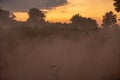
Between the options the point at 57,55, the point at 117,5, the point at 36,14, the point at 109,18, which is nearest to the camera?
the point at 57,55

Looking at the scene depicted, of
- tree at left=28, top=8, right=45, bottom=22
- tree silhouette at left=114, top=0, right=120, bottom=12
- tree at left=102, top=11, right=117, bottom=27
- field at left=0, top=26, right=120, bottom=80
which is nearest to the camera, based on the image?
field at left=0, top=26, right=120, bottom=80

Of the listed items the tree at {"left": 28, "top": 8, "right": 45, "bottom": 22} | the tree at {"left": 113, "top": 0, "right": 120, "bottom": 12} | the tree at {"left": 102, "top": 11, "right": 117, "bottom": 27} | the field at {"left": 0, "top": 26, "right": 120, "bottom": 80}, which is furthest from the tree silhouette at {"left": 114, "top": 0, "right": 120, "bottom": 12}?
the tree at {"left": 102, "top": 11, "right": 117, "bottom": 27}

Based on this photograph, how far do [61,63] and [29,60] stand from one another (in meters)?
1.59

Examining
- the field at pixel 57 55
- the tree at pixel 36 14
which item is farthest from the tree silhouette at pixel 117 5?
the tree at pixel 36 14

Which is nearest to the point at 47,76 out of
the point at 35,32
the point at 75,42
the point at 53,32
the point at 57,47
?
the point at 57,47

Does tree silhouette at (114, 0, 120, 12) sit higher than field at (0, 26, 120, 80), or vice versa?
tree silhouette at (114, 0, 120, 12)

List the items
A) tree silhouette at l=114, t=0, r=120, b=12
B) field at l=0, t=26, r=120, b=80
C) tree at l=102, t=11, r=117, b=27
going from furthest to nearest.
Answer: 1. tree at l=102, t=11, r=117, b=27
2. tree silhouette at l=114, t=0, r=120, b=12
3. field at l=0, t=26, r=120, b=80

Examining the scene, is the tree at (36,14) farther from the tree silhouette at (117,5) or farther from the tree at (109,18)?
the tree silhouette at (117,5)

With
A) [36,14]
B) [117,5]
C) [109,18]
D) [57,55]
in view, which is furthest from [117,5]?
[109,18]

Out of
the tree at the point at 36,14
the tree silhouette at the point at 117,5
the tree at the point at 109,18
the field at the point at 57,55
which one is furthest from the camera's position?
the tree at the point at 109,18

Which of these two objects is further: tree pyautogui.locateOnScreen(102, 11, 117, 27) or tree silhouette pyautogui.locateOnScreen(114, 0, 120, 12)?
tree pyautogui.locateOnScreen(102, 11, 117, 27)

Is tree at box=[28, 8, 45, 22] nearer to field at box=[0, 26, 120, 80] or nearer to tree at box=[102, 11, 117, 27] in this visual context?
tree at box=[102, 11, 117, 27]

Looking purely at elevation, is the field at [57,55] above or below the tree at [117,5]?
below

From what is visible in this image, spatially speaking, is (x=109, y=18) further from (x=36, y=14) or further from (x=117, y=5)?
(x=117, y=5)
